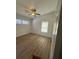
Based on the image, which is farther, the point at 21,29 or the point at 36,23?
the point at 36,23

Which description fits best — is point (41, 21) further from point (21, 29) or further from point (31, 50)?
point (31, 50)

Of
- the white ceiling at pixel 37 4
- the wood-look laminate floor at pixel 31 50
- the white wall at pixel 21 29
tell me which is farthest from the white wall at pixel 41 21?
the wood-look laminate floor at pixel 31 50

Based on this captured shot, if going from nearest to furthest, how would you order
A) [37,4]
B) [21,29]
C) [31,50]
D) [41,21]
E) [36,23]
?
[31,50], [37,4], [21,29], [41,21], [36,23]

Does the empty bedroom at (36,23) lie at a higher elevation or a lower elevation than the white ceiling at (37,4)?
lower

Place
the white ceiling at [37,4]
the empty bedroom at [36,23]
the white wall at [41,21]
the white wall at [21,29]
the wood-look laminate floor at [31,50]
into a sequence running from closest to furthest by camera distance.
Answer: the wood-look laminate floor at [31,50] < the white ceiling at [37,4] < the empty bedroom at [36,23] < the white wall at [21,29] < the white wall at [41,21]

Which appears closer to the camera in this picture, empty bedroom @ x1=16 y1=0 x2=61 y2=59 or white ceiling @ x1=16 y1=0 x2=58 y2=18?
white ceiling @ x1=16 y1=0 x2=58 y2=18

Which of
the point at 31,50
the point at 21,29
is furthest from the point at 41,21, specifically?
the point at 31,50

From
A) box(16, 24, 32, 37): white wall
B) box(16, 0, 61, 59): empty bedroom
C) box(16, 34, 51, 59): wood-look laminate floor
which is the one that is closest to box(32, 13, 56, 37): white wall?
box(16, 0, 61, 59): empty bedroom

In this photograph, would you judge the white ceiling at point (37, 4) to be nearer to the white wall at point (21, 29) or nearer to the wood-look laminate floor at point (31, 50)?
the white wall at point (21, 29)

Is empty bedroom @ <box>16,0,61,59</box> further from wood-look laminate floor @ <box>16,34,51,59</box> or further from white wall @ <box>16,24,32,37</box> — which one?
wood-look laminate floor @ <box>16,34,51,59</box>

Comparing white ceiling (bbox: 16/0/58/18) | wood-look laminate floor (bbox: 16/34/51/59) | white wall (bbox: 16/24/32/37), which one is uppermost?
white ceiling (bbox: 16/0/58/18)

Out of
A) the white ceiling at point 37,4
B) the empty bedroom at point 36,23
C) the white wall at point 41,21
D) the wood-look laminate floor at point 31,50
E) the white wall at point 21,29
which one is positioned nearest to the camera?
the wood-look laminate floor at point 31,50

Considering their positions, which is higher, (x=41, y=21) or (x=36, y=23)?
(x=41, y=21)
